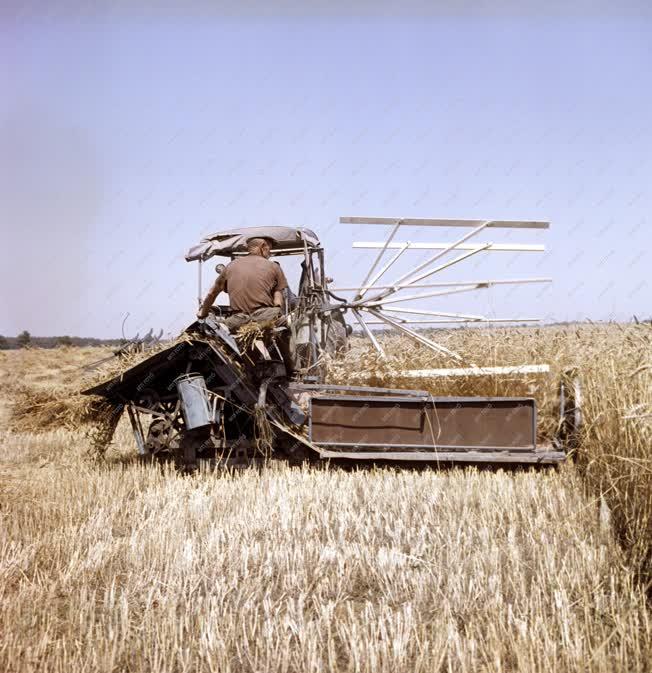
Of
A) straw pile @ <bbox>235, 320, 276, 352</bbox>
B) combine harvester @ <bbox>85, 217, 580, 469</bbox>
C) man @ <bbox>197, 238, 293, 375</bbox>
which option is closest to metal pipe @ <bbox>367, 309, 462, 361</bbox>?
combine harvester @ <bbox>85, 217, 580, 469</bbox>

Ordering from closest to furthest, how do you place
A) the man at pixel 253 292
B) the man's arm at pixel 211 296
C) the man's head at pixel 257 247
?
the man at pixel 253 292, the man's arm at pixel 211 296, the man's head at pixel 257 247

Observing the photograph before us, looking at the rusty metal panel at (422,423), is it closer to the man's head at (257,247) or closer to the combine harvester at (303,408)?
the combine harvester at (303,408)

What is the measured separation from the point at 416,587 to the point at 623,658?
3.53ft

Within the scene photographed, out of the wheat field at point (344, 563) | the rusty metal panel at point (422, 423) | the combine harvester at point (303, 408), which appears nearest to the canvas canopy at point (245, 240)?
the combine harvester at point (303, 408)

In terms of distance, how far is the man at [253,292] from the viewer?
6.32m

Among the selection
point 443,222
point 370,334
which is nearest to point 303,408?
point 370,334

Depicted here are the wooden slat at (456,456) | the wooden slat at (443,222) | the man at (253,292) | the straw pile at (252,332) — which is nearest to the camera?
the wooden slat at (456,456)

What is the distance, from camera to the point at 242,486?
5.58 m

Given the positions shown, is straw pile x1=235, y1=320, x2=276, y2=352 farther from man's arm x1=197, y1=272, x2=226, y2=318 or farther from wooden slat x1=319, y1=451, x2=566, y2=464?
wooden slat x1=319, y1=451, x2=566, y2=464

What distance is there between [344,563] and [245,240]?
4.74 m

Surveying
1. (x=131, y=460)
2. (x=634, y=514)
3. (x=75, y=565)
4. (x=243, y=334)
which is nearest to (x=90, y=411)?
(x=131, y=460)

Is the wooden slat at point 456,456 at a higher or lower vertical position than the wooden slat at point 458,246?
Answer: lower

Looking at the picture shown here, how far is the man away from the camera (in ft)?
20.7

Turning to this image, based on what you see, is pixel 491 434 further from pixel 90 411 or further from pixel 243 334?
pixel 90 411
